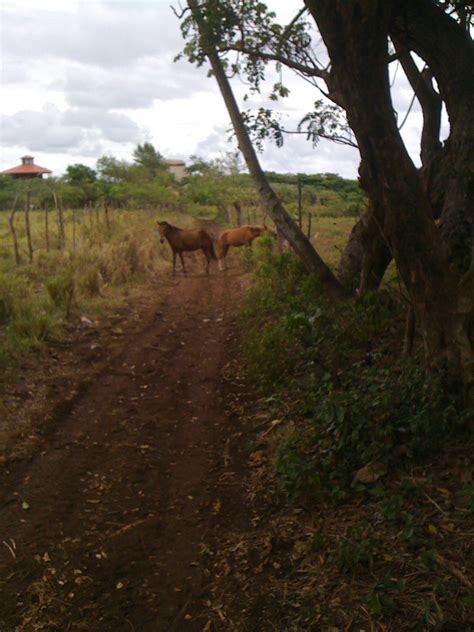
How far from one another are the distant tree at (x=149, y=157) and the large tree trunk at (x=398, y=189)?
55.2m

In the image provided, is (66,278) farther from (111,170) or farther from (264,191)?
(111,170)

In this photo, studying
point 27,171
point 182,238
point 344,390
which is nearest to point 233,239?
point 182,238

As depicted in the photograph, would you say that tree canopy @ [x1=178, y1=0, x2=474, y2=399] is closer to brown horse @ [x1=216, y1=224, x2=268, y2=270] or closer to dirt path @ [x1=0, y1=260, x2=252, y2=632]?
dirt path @ [x1=0, y1=260, x2=252, y2=632]

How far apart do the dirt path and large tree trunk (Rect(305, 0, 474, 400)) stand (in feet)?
6.55

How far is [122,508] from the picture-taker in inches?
186

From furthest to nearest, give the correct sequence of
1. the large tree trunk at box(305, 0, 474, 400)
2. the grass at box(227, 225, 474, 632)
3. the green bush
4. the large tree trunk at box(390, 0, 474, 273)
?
1. the large tree trunk at box(390, 0, 474, 273)
2. the large tree trunk at box(305, 0, 474, 400)
3. the green bush
4. the grass at box(227, 225, 474, 632)

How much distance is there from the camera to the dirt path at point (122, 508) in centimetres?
365

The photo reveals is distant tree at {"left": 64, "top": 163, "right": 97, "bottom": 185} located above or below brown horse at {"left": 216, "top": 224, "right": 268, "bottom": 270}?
above

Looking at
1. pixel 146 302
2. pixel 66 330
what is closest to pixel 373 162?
pixel 66 330

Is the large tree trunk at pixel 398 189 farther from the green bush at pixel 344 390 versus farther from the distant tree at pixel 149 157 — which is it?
the distant tree at pixel 149 157

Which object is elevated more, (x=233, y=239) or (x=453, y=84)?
(x=453, y=84)

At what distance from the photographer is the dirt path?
3650 mm

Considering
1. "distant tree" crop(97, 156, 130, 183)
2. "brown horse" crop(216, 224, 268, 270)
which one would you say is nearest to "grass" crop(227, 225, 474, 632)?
"brown horse" crop(216, 224, 268, 270)

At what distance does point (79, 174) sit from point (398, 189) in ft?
→ 160
